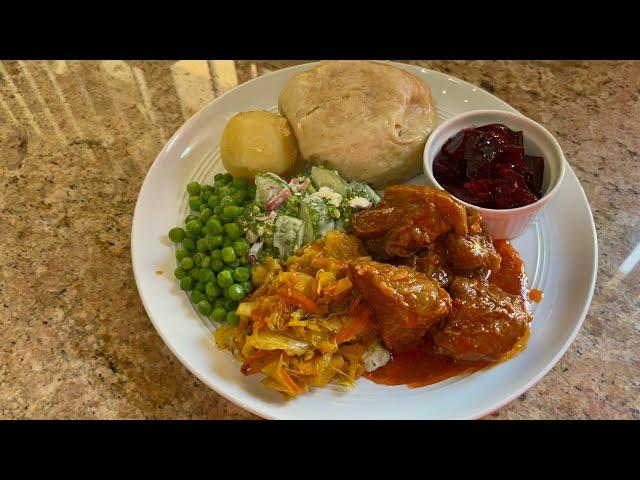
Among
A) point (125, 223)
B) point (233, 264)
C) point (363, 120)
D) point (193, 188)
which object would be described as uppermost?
point (363, 120)

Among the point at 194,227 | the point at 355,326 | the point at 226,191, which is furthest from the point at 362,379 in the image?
the point at 226,191

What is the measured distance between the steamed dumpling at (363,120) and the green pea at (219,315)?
3.62ft

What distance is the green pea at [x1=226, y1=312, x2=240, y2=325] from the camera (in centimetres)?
291

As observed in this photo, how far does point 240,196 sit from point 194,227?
0.34 m

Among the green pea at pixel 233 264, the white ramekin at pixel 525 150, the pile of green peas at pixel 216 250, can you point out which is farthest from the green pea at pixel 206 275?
the white ramekin at pixel 525 150

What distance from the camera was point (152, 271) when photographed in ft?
10.2

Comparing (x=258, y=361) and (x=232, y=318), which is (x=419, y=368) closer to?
(x=258, y=361)

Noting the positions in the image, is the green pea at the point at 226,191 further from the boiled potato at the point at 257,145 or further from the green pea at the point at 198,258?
the green pea at the point at 198,258

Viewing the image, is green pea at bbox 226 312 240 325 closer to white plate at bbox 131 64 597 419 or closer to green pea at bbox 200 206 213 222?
white plate at bbox 131 64 597 419

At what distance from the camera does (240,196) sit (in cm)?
340

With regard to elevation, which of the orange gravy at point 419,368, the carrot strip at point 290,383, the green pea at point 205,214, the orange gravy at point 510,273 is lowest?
the orange gravy at point 419,368

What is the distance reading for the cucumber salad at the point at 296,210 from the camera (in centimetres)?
317

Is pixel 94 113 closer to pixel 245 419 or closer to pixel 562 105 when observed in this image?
pixel 245 419

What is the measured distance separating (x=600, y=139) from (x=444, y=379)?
2.34 metres
